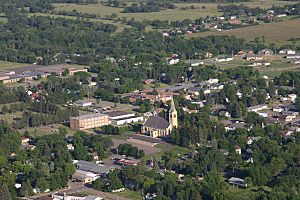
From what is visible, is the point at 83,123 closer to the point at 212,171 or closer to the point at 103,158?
the point at 103,158

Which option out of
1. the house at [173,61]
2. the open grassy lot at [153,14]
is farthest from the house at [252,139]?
the open grassy lot at [153,14]

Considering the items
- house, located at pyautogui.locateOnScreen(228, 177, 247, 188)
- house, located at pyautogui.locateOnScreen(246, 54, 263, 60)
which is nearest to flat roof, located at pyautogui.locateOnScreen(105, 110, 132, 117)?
house, located at pyautogui.locateOnScreen(228, 177, 247, 188)

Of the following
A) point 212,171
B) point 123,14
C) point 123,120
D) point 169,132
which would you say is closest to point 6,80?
point 123,120

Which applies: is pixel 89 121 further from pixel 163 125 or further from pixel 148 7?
pixel 148 7

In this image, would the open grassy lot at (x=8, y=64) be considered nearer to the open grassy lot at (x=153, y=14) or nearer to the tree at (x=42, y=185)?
the open grassy lot at (x=153, y=14)

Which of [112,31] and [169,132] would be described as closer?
[169,132]

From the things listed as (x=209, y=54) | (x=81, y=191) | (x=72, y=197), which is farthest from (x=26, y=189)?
(x=209, y=54)
